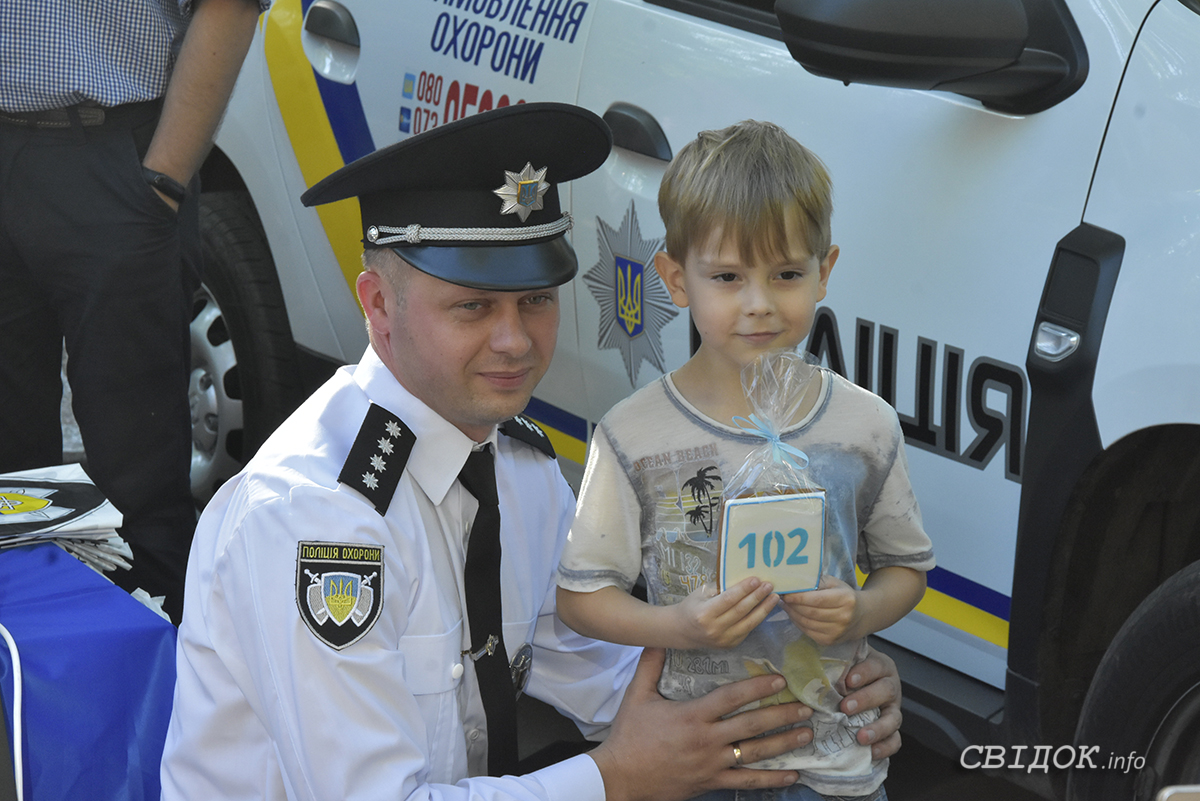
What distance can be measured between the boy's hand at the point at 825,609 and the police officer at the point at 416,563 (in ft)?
0.38

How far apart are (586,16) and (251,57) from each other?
1149 millimetres

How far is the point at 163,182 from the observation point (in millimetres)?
2471

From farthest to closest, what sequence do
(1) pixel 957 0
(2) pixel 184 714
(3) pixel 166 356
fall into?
(3) pixel 166 356, (1) pixel 957 0, (2) pixel 184 714

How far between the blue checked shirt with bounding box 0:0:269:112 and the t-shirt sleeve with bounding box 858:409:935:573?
161cm

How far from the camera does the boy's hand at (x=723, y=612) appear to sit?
144 centimetres

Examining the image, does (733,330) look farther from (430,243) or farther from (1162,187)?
(1162,187)

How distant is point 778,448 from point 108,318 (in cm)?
155

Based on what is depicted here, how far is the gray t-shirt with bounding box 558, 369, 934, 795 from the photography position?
61.7 inches

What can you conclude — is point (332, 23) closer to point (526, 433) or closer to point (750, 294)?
point (526, 433)

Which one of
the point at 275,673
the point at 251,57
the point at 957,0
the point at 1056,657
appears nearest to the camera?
the point at 275,673

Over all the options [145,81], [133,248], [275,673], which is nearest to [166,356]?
[133,248]

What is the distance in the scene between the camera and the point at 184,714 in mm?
1621

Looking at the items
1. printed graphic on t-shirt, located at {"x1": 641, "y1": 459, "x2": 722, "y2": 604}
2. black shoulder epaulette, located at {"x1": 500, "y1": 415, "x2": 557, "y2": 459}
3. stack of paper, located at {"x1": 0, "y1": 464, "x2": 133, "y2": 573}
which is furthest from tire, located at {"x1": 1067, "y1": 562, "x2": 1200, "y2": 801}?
stack of paper, located at {"x1": 0, "y1": 464, "x2": 133, "y2": 573}

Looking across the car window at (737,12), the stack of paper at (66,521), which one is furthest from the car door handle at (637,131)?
the stack of paper at (66,521)
